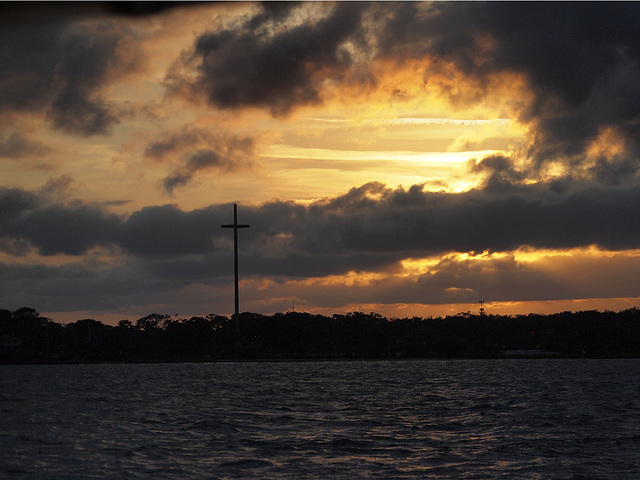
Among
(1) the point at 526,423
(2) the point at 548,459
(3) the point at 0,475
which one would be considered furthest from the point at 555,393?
(3) the point at 0,475

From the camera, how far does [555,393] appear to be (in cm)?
6775

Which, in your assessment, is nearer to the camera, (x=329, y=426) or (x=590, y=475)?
(x=590, y=475)

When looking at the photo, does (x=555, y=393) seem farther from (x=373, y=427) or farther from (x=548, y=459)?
(x=548, y=459)

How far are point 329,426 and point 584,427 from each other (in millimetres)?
12771

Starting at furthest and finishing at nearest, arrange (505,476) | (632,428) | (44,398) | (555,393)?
(555,393) < (44,398) < (632,428) < (505,476)

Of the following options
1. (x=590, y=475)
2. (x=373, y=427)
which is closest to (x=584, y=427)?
(x=373, y=427)

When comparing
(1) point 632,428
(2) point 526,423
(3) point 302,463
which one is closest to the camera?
(3) point 302,463

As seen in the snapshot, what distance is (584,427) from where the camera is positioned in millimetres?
38531

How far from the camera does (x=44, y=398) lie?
200 feet

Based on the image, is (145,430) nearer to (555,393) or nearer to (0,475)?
(0,475)

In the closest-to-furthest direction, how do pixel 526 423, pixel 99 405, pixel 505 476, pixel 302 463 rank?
pixel 505 476 < pixel 302 463 < pixel 526 423 < pixel 99 405

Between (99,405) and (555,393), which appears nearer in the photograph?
(99,405)

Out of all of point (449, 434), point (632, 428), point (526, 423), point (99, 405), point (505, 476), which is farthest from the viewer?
point (99, 405)

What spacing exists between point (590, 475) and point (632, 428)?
47.6ft
